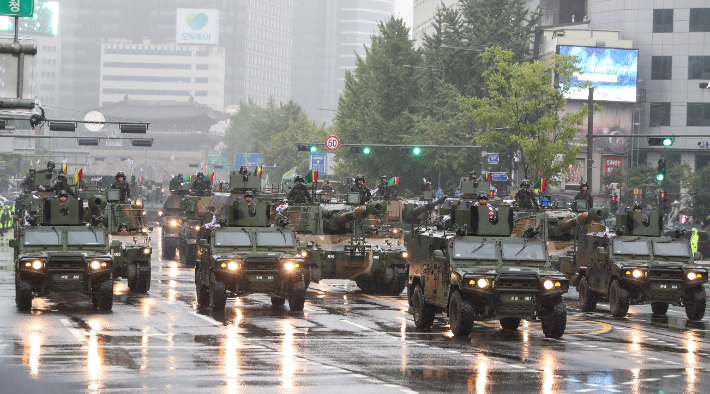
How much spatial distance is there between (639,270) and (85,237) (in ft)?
40.7

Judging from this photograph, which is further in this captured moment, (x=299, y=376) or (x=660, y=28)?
(x=660, y=28)

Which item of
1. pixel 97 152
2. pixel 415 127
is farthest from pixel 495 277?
pixel 97 152

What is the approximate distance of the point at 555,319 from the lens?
19453 millimetres

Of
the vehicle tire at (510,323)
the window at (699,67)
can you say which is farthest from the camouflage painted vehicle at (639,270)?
the window at (699,67)

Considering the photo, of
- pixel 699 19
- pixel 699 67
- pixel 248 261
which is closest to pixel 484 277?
Answer: pixel 248 261

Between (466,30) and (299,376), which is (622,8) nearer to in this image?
(466,30)

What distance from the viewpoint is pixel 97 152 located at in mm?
189125

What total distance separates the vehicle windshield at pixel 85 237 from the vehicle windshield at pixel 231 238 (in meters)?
2.55

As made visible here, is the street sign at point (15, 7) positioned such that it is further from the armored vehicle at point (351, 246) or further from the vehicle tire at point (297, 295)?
the armored vehicle at point (351, 246)

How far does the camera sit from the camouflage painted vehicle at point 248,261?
23.2 meters

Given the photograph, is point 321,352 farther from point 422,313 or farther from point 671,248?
point 671,248

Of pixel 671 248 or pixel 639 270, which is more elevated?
pixel 671 248

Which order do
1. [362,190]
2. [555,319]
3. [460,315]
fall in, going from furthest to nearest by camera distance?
[362,190], [555,319], [460,315]

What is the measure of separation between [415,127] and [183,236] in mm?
27441
